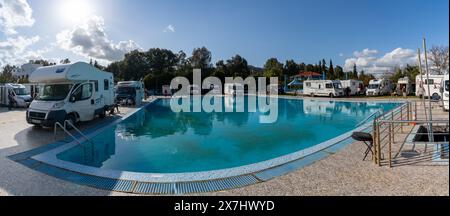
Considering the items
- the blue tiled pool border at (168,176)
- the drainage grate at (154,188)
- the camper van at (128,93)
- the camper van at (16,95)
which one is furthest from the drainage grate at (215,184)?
the camper van at (16,95)

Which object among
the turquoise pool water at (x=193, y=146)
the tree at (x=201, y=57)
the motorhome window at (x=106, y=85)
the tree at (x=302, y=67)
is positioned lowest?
the turquoise pool water at (x=193, y=146)

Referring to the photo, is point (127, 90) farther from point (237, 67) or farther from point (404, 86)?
point (237, 67)

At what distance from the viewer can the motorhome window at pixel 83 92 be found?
9.28 meters

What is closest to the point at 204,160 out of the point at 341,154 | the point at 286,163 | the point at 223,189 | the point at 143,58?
the point at 286,163

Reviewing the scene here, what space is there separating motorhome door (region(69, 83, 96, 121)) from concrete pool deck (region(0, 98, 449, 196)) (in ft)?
15.2

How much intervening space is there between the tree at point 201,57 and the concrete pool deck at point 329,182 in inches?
2008

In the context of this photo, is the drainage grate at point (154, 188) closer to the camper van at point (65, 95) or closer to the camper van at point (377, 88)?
the camper van at point (65, 95)

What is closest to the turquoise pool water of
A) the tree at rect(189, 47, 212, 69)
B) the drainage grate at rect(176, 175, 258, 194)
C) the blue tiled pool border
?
the blue tiled pool border

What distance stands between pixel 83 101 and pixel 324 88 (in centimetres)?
2407

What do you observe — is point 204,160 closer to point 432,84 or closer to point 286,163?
point 286,163

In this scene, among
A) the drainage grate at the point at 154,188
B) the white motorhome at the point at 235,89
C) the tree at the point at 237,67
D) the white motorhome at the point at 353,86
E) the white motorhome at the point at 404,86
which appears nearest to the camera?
the drainage grate at the point at 154,188

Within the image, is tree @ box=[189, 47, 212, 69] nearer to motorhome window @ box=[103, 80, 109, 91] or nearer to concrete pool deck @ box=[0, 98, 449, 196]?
motorhome window @ box=[103, 80, 109, 91]

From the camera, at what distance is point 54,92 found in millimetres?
9203

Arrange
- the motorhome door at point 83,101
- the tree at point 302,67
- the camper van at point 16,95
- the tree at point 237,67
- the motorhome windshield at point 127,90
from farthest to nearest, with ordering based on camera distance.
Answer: the tree at point 302,67 < the tree at point 237,67 < the motorhome windshield at point 127,90 < the camper van at point 16,95 < the motorhome door at point 83,101
